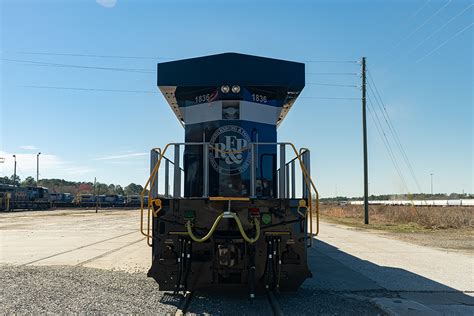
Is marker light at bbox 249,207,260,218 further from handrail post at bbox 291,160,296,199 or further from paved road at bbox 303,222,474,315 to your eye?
Result: paved road at bbox 303,222,474,315

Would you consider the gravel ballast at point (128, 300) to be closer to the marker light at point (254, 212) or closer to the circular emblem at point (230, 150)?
the marker light at point (254, 212)

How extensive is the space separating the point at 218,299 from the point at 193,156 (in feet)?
9.13

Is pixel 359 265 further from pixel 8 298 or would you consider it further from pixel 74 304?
pixel 8 298

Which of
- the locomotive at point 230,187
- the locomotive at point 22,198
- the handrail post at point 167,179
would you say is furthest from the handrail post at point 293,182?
the locomotive at point 22,198

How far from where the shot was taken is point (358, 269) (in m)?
9.42

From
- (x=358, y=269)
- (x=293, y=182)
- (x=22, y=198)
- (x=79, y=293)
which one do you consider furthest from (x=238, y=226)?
(x=22, y=198)

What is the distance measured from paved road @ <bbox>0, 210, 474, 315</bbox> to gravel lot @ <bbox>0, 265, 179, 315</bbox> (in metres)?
0.75

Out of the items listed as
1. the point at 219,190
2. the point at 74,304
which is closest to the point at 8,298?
the point at 74,304

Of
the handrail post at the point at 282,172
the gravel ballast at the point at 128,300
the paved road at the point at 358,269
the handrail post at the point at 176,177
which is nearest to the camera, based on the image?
the gravel ballast at the point at 128,300

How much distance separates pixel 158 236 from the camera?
5816 mm

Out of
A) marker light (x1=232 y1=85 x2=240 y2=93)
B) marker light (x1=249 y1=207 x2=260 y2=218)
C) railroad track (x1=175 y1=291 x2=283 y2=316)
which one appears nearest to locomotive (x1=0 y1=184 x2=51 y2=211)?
marker light (x1=232 y1=85 x2=240 y2=93)

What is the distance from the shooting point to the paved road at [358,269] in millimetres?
6195

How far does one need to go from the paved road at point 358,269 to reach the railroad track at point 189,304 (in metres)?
0.18

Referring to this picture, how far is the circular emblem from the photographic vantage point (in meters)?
7.16
